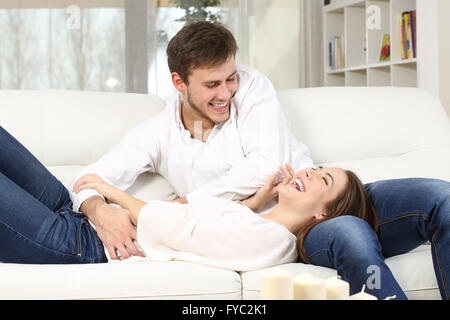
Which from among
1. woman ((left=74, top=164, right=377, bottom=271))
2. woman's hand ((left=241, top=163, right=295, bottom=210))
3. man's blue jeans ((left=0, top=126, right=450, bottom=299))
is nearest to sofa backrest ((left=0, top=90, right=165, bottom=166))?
man's blue jeans ((left=0, top=126, right=450, bottom=299))

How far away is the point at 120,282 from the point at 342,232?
54 centimetres

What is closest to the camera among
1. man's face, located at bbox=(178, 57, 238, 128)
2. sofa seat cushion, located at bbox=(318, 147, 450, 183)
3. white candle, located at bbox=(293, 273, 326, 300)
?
white candle, located at bbox=(293, 273, 326, 300)

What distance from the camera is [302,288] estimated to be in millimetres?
659

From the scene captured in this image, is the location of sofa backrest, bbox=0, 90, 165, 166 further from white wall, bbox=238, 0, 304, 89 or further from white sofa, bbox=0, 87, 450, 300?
white wall, bbox=238, 0, 304, 89

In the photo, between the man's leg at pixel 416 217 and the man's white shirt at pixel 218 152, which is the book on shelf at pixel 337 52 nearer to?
the man's white shirt at pixel 218 152

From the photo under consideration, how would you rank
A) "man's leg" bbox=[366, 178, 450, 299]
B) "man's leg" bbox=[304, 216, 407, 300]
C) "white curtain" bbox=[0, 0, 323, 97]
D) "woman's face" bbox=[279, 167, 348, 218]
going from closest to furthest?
1. "man's leg" bbox=[304, 216, 407, 300]
2. "man's leg" bbox=[366, 178, 450, 299]
3. "woman's face" bbox=[279, 167, 348, 218]
4. "white curtain" bbox=[0, 0, 323, 97]

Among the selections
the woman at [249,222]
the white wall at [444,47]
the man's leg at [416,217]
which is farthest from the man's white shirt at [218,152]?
the white wall at [444,47]

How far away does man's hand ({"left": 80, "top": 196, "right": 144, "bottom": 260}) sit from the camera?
153 cm

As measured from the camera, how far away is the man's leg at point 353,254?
3.85 feet

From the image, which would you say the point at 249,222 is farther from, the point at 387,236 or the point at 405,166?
the point at 405,166

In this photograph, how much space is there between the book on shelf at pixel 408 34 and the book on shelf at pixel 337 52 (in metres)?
0.70

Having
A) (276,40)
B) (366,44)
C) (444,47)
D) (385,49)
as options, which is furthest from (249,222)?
(276,40)

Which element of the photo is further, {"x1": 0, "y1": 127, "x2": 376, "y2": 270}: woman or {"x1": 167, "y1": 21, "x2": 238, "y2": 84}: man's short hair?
{"x1": 167, "y1": 21, "x2": 238, "y2": 84}: man's short hair
